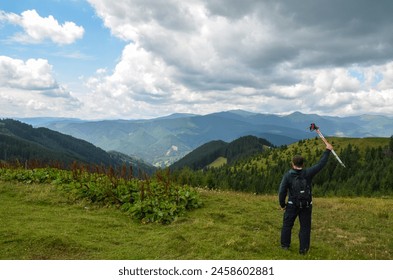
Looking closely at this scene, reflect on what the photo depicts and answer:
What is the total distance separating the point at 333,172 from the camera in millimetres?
107000

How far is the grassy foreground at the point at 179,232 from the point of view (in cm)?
1043

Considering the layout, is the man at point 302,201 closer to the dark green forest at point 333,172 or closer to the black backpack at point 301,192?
the black backpack at point 301,192

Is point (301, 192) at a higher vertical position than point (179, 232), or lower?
higher

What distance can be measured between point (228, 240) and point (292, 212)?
2359 millimetres

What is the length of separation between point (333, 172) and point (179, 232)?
106 meters

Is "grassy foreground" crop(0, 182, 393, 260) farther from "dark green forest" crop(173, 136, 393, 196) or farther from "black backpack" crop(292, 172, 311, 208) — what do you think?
"dark green forest" crop(173, 136, 393, 196)

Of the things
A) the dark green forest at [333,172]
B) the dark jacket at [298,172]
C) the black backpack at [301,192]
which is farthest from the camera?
the dark green forest at [333,172]

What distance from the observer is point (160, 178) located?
20.6 metres

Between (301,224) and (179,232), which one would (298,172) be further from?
(179,232)

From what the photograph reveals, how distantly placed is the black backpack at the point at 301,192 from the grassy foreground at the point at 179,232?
1.65 meters

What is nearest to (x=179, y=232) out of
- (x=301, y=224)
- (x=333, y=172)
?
(x=301, y=224)

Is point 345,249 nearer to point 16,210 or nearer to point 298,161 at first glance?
point 298,161

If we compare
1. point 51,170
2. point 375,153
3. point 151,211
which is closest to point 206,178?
point 51,170

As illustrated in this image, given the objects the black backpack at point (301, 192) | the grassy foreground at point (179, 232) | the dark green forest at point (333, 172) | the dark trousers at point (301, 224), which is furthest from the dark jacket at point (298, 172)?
the dark green forest at point (333, 172)
